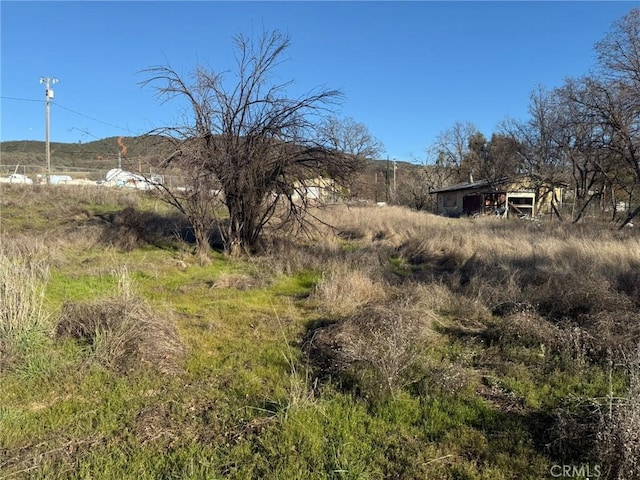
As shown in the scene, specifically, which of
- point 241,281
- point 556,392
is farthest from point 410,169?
point 556,392

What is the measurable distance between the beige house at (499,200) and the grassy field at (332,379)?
27157 millimetres

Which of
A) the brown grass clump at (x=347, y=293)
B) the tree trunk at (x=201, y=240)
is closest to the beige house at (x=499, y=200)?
the tree trunk at (x=201, y=240)

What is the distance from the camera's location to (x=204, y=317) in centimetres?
671

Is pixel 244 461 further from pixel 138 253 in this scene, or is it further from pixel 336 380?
pixel 138 253

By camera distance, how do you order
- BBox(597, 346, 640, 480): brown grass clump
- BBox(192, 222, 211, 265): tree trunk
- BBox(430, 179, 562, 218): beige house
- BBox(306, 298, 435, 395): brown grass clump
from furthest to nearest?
1. BBox(430, 179, 562, 218): beige house
2. BBox(192, 222, 211, 265): tree trunk
3. BBox(306, 298, 435, 395): brown grass clump
4. BBox(597, 346, 640, 480): brown grass clump

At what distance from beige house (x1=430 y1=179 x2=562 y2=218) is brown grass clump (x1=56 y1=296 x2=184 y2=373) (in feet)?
102

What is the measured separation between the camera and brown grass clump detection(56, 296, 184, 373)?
4672 mm

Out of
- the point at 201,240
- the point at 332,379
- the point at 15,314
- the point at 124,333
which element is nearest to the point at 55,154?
the point at 201,240

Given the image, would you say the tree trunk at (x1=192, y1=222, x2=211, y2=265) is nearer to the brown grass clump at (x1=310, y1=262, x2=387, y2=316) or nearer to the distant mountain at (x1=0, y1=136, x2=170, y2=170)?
the brown grass clump at (x1=310, y1=262, x2=387, y2=316)

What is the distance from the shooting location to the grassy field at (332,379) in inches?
120

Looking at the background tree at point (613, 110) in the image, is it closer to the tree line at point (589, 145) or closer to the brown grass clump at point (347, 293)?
the tree line at point (589, 145)

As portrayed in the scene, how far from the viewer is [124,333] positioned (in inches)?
189

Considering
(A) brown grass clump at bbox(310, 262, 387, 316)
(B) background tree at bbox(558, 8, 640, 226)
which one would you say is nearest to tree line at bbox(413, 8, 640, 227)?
(B) background tree at bbox(558, 8, 640, 226)

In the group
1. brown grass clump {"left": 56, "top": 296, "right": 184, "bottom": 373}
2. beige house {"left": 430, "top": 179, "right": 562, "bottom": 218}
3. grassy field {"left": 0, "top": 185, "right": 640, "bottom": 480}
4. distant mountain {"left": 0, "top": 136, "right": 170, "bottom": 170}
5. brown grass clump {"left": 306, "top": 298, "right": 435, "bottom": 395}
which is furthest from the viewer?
beige house {"left": 430, "top": 179, "right": 562, "bottom": 218}
